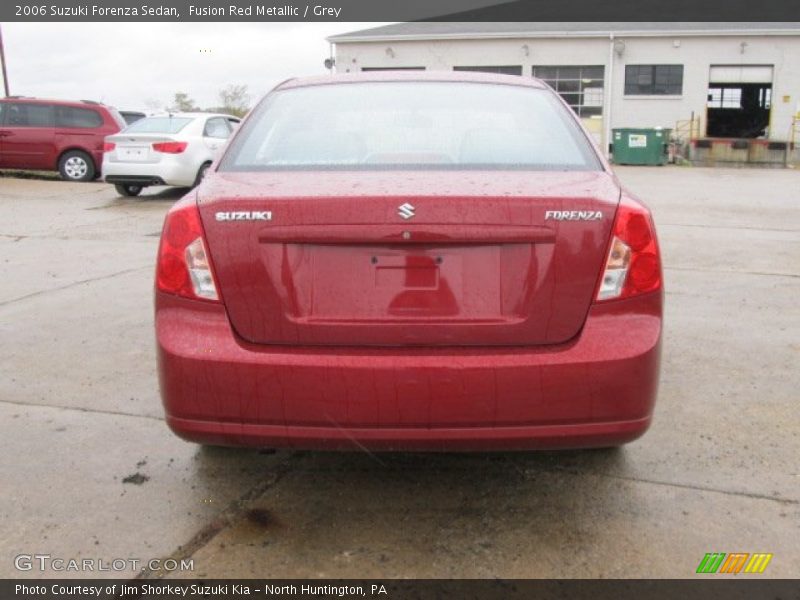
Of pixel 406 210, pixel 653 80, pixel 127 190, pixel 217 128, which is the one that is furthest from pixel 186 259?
pixel 653 80

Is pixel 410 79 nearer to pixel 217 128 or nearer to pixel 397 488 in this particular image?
pixel 397 488

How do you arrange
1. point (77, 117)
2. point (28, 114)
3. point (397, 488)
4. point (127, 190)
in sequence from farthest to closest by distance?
point (28, 114)
point (77, 117)
point (127, 190)
point (397, 488)

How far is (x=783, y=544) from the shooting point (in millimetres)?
2623

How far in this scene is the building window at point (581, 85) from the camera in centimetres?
3045

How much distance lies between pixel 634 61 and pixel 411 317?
3018 cm

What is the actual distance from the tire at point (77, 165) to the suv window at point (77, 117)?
569 mm

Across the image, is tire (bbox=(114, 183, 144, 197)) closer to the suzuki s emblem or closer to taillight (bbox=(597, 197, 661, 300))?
the suzuki s emblem

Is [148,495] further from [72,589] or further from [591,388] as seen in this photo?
[591,388]

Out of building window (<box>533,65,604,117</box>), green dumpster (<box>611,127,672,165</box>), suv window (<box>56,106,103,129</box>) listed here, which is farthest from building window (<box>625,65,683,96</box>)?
suv window (<box>56,106,103,129</box>)

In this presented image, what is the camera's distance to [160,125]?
13508mm

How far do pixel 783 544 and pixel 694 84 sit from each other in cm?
3011

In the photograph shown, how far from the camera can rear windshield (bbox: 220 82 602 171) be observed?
9.45 ft

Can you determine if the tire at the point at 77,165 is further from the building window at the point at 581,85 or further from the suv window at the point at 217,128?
the building window at the point at 581,85

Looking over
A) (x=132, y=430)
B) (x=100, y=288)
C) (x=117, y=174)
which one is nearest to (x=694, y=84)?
(x=117, y=174)
